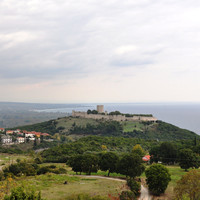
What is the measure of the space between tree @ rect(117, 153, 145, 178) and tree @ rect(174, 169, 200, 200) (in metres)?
10.2

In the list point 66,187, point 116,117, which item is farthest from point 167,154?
point 116,117

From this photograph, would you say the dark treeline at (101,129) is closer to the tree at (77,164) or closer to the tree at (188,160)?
the tree at (188,160)

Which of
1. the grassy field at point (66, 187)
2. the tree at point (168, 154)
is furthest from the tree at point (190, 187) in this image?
the tree at point (168, 154)

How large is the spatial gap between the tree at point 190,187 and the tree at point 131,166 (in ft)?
33.3

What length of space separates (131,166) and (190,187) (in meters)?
11.5

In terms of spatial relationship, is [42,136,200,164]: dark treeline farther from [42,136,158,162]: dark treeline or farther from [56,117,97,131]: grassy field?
[56,117,97,131]: grassy field

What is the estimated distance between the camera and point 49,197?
20.9 metres

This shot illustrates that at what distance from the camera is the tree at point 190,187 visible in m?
19.0

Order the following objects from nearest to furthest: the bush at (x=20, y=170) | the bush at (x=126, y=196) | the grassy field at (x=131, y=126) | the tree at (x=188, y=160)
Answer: the bush at (x=126, y=196) < the bush at (x=20, y=170) < the tree at (x=188, y=160) < the grassy field at (x=131, y=126)

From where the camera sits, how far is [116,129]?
98938 mm

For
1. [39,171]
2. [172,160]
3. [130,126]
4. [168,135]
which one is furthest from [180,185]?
[130,126]

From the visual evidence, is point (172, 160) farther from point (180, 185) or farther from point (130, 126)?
point (130, 126)

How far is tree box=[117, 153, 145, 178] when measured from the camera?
97.8 feet

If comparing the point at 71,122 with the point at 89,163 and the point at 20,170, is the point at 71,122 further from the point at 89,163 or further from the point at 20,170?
the point at 20,170
